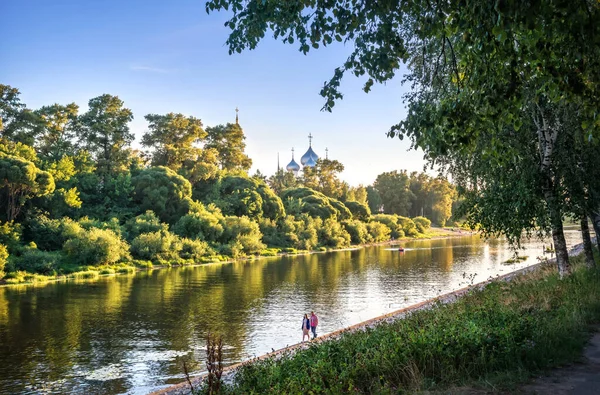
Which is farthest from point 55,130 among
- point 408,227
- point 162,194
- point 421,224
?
point 421,224

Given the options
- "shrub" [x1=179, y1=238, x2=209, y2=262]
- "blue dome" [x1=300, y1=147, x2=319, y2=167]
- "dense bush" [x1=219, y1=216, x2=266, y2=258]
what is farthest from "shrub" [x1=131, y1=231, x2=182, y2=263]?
"blue dome" [x1=300, y1=147, x2=319, y2=167]

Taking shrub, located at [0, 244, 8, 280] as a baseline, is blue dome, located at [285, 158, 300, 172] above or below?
above

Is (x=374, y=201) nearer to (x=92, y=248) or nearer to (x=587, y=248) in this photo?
(x=92, y=248)

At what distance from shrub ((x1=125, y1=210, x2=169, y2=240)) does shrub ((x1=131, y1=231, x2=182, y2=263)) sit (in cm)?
209

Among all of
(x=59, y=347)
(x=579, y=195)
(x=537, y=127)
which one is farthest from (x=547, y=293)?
(x=59, y=347)

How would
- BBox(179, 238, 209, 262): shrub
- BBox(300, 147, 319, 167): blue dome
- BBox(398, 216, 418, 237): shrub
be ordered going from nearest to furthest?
BBox(179, 238, 209, 262): shrub
BBox(398, 216, 418, 237): shrub
BBox(300, 147, 319, 167): blue dome

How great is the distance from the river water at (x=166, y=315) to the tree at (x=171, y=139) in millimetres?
35108

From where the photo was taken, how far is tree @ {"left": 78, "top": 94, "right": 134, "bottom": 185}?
69.0m

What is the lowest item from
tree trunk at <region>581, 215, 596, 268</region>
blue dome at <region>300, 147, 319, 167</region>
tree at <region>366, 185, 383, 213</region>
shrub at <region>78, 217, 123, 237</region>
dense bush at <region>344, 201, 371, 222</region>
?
tree trunk at <region>581, 215, 596, 268</region>

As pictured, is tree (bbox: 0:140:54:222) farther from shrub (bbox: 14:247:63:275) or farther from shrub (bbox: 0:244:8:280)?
shrub (bbox: 0:244:8:280)

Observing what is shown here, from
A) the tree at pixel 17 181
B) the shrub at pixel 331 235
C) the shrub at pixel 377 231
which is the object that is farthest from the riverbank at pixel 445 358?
the shrub at pixel 377 231

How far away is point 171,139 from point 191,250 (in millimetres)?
29089

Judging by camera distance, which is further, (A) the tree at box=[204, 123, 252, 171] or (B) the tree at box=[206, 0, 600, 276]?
(A) the tree at box=[204, 123, 252, 171]

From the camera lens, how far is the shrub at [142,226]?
5916cm
